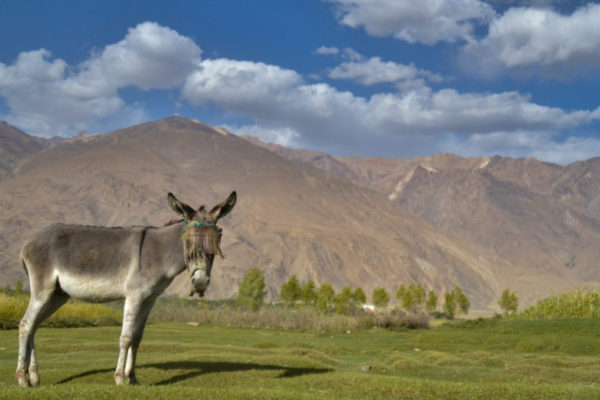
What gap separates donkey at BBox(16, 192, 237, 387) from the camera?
961 centimetres

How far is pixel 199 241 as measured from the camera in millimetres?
9625

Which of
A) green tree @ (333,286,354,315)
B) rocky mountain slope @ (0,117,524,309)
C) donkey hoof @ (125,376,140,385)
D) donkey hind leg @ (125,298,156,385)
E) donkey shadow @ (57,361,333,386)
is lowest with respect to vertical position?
green tree @ (333,286,354,315)

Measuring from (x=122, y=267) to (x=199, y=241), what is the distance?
1449mm

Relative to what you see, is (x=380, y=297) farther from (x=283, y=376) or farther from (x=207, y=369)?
(x=207, y=369)

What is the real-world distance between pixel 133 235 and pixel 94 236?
27.5 inches

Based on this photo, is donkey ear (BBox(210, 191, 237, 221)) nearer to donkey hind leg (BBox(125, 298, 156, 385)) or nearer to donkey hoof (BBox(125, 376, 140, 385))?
donkey hind leg (BBox(125, 298, 156, 385))

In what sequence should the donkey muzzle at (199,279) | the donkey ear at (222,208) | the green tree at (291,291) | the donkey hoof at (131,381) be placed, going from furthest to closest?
the green tree at (291,291) → the donkey ear at (222,208) → the donkey hoof at (131,381) → the donkey muzzle at (199,279)

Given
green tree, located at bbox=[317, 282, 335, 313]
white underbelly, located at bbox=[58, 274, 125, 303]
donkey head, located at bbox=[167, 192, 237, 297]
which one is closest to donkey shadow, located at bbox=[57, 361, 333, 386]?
white underbelly, located at bbox=[58, 274, 125, 303]

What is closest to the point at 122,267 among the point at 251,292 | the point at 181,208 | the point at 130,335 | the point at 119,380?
the point at 130,335

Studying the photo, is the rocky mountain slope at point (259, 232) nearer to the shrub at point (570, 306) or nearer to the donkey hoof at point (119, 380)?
the shrub at point (570, 306)

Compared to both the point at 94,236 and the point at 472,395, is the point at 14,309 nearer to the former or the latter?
the point at 94,236

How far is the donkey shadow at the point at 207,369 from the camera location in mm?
11492

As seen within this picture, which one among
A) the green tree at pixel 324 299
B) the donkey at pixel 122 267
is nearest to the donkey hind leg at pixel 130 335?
the donkey at pixel 122 267

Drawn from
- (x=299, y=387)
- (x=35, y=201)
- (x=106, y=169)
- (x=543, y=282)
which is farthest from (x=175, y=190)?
(x=299, y=387)
